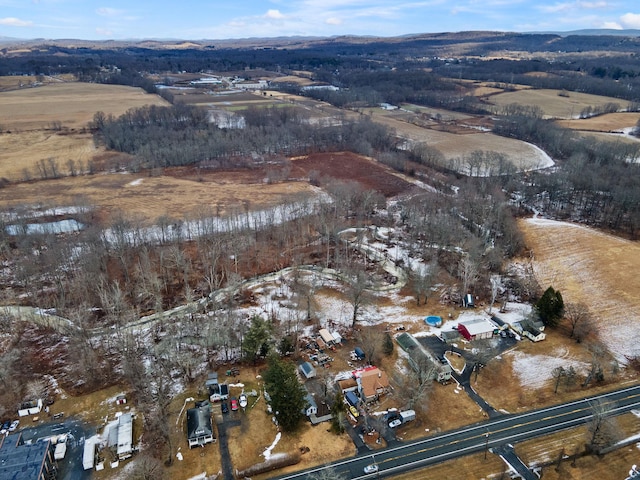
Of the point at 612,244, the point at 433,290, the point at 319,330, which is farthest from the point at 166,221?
the point at 612,244

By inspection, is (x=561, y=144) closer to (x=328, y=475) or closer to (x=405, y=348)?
(x=405, y=348)

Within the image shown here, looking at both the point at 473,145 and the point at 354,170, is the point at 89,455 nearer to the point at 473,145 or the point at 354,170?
A: the point at 354,170

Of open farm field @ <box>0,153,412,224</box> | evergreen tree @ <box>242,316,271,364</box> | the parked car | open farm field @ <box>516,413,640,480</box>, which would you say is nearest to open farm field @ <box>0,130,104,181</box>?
open farm field @ <box>0,153,412,224</box>

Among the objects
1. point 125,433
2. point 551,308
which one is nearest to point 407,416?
point 551,308

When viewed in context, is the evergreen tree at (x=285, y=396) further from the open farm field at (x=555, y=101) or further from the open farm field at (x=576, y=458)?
the open farm field at (x=555, y=101)

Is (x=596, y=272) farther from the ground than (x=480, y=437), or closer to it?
farther from the ground

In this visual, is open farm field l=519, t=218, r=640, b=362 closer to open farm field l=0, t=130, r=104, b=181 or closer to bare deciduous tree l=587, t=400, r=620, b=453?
bare deciduous tree l=587, t=400, r=620, b=453
